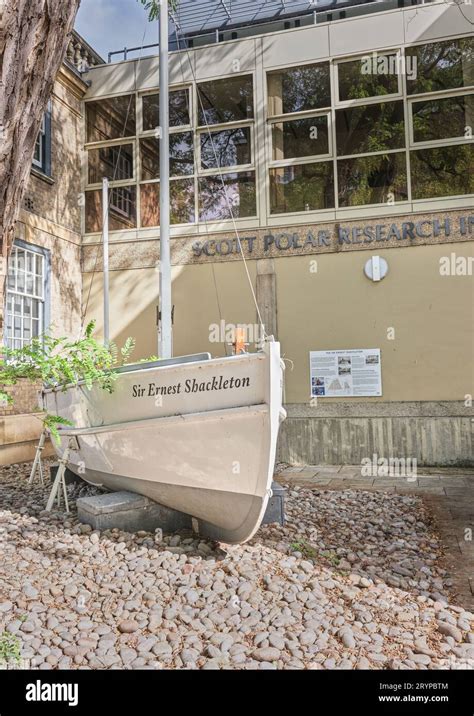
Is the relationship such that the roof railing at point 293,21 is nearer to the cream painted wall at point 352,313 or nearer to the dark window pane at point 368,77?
the dark window pane at point 368,77

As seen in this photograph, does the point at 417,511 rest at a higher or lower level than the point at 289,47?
lower

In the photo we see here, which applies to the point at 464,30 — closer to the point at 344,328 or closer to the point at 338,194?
the point at 338,194

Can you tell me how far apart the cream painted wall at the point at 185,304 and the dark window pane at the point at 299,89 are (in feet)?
10.9

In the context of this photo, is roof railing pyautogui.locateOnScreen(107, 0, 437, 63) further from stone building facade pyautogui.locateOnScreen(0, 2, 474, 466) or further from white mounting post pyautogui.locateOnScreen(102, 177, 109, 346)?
white mounting post pyautogui.locateOnScreen(102, 177, 109, 346)

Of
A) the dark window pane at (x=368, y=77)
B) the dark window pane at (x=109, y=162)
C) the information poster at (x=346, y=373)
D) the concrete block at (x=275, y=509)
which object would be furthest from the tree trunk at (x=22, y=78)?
the dark window pane at (x=109, y=162)

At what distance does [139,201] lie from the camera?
11133 mm

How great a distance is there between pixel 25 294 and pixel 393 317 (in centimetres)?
691

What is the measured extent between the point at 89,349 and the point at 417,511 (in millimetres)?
4282

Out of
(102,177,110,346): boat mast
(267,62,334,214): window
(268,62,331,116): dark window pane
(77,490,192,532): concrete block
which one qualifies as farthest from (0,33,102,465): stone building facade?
(77,490,192,532): concrete block

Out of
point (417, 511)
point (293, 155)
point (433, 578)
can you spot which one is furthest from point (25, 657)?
point (293, 155)

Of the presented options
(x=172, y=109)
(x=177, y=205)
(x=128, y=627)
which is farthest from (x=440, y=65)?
(x=128, y=627)

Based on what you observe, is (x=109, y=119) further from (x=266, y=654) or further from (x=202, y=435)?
(x=266, y=654)

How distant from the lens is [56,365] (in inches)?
158

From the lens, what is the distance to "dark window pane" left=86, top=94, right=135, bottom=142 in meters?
11.6
